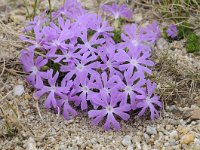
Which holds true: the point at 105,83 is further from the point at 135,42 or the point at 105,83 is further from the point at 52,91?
the point at 135,42

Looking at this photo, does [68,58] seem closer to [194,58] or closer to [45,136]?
[45,136]

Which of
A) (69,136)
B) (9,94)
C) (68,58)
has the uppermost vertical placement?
(68,58)

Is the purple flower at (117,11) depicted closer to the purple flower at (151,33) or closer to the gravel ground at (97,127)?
the purple flower at (151,33)

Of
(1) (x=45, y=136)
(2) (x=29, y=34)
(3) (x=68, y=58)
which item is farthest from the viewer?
(2) (x=29, y=34)

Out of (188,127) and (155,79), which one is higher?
(155,79)

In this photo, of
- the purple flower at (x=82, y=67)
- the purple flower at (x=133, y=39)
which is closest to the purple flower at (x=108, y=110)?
the purple flower at (x=82, y=67)

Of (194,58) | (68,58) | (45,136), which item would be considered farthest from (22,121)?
(194,58)

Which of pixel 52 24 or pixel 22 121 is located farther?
pixel 52 24

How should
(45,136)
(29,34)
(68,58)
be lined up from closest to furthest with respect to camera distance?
(45,136), (68,58), (29,34)
